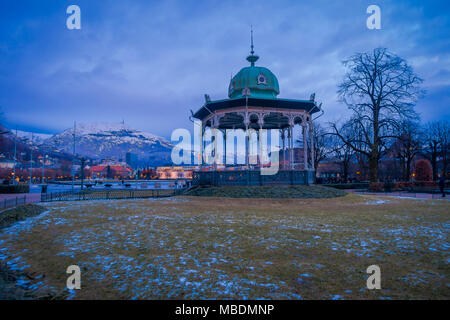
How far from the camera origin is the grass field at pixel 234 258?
12.6 feet

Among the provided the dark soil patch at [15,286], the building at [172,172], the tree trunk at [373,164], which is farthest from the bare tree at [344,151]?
the building at [172,172]

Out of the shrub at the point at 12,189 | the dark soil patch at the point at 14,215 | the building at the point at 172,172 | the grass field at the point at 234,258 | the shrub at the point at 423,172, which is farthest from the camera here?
the building at the point at 172,172

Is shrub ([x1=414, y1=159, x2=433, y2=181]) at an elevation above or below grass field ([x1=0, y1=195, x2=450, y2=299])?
above

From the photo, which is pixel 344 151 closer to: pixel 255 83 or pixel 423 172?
pixel 423 172

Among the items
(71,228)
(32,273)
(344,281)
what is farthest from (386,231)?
(71,228)

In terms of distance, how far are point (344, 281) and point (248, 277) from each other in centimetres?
166

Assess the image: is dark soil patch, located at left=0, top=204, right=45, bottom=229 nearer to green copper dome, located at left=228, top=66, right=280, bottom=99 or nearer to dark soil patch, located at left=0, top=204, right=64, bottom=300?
dark soil patch, located at left=0, top=204, right=64, bottom=300

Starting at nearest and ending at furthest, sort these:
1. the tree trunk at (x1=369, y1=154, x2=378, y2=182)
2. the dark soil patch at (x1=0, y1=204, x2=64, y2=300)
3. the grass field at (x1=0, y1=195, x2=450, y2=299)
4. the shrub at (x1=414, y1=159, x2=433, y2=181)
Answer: the dark soil patch at (x1=0, y1=204, x2=64, y2=300)
the grass field at (x1=0, y1=195, x2=450, y2=299)
the tree trunk at (x1=369, y1=154, x2=378, y2=182)
the shrub at (x1=414, y1=159, x2=433, y2=181)

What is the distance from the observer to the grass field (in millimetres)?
3850

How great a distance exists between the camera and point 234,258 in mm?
5371

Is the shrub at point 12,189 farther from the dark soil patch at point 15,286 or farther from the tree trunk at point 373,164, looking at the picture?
the tree trunk at point 373,164

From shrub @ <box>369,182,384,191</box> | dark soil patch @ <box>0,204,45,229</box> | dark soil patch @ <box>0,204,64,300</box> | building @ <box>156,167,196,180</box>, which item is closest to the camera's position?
dark soil patch @ <box>0,204,64,300</box>

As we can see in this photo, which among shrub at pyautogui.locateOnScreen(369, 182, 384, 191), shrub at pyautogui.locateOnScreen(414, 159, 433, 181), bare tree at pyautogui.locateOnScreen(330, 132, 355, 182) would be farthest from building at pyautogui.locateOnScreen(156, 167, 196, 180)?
shrub at pyautogui.locateOnScreen(369, 182, 384, 191)

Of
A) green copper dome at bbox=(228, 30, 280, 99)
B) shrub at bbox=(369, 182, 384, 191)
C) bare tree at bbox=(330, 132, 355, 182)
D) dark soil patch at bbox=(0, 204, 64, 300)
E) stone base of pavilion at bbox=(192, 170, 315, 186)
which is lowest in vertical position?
→ shrub at bbox=(369, 182, 384, 191)
